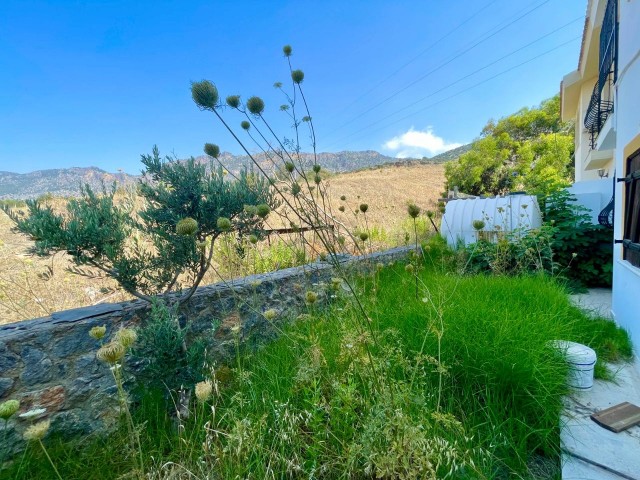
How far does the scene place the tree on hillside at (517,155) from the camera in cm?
1677

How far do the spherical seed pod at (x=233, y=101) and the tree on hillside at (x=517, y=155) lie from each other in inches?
708

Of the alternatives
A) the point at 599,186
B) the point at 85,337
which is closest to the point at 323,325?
the point at 85,337

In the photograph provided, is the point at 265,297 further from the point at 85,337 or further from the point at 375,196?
the point at 375,196

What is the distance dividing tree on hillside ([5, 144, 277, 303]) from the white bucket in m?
2.32

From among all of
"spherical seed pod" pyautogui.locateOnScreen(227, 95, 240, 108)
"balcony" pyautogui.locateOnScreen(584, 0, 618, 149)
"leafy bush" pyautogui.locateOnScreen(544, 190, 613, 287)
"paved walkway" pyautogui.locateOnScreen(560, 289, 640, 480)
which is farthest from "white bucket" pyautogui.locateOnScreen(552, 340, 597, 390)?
"balcony" pyautogui.locateOnScreen(584, 0, 618, 149)

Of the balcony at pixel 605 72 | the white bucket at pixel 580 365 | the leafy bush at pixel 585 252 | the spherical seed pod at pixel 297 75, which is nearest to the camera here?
the spherical seed pod at pixel 297 75

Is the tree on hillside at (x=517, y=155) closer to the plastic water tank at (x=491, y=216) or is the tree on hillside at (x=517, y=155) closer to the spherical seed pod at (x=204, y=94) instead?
the plastic water tank at (x=491, y=216)

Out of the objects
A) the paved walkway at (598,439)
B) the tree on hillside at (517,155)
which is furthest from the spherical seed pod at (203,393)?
the tree on hillside at (517,155)

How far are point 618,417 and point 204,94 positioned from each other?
3020 mm

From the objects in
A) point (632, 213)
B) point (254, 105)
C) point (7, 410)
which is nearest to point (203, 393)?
point (7, 410)

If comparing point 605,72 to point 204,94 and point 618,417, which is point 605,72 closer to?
point 618,417

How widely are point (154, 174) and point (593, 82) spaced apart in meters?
13.4

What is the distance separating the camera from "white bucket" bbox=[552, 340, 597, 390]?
2.07 metres

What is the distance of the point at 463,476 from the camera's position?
1.41 m
